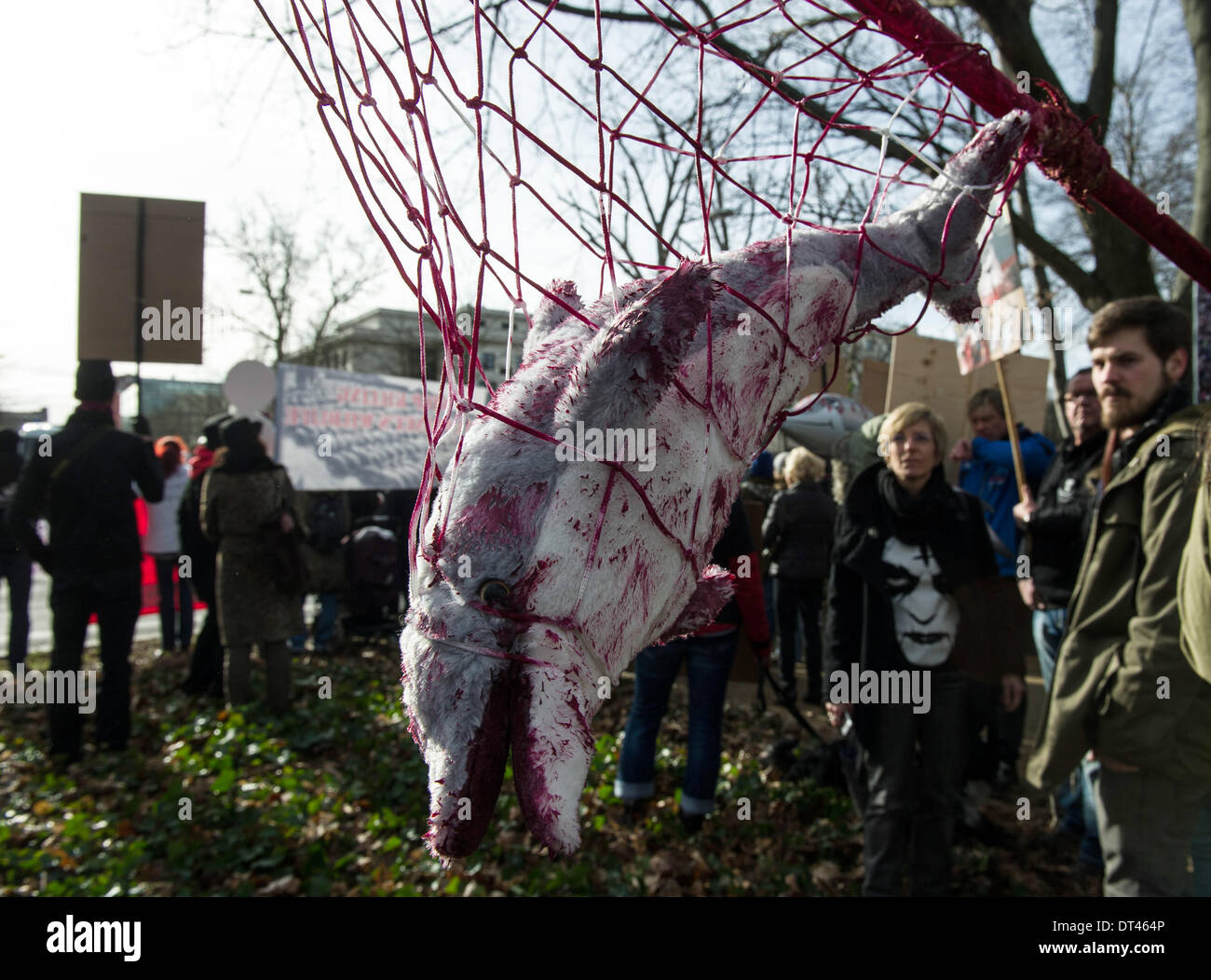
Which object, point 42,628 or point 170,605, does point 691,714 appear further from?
point 42,628

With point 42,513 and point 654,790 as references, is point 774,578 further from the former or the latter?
point 42,513

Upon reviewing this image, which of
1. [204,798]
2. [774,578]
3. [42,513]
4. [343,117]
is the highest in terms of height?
[343,117]

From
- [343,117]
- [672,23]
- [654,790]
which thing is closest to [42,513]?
[654,790]

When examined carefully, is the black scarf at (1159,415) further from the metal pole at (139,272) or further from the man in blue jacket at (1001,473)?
the metal pole at (139,272)

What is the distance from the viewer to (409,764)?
4.60 metres

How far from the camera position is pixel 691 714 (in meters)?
3.85

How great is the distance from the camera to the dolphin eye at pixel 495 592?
31.5 inches

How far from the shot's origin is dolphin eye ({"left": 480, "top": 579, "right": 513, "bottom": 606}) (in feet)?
2.63

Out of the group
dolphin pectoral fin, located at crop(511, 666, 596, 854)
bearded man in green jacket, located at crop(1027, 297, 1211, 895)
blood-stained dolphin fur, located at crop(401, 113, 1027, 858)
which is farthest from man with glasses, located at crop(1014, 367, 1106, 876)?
dolphin pectoral fin, located at crop(511, 666, 596, 854)

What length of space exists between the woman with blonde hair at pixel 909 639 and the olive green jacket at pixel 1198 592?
40.7 inches

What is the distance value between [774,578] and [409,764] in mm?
3070

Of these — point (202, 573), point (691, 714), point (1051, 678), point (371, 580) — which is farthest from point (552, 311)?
point (371, 580)

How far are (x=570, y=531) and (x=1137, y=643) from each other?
88.6 inches

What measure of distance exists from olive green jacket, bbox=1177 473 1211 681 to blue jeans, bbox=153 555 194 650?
7.24 metres
